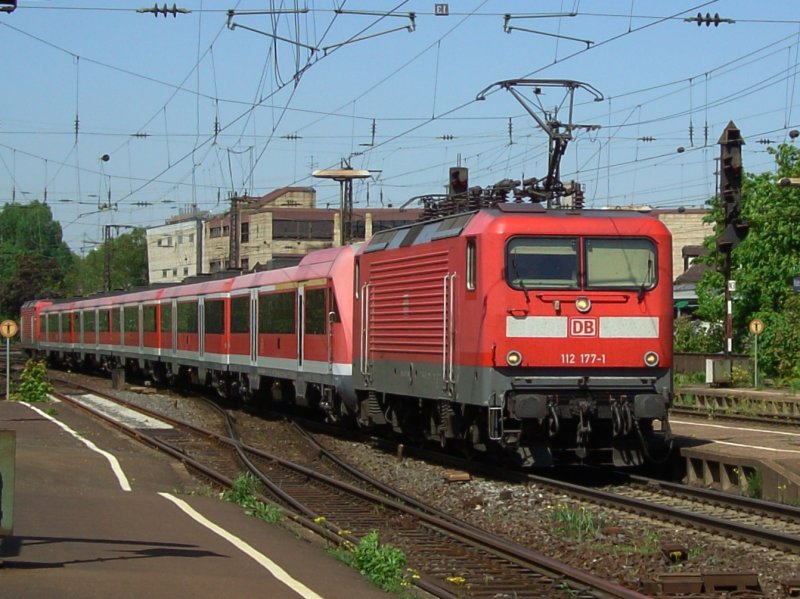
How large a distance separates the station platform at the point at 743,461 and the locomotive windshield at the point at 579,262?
2340 mm

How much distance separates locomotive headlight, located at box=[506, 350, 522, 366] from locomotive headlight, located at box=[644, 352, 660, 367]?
1.59 m

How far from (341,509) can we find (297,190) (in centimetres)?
8042

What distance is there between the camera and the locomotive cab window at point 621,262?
16.2m

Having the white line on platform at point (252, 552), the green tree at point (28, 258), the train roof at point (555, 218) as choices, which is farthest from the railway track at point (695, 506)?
the green tree at point (28, 258)

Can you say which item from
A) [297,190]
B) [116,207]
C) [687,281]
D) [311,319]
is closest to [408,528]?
[311,319]

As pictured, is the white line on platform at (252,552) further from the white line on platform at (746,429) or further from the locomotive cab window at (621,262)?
the white line on platform at (746,429)

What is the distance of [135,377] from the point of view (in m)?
48.0

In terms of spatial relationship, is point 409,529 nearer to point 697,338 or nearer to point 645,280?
point 645,280

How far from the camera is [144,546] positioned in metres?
10.1

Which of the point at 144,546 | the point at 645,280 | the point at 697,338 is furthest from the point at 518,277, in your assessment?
the point at 697,338

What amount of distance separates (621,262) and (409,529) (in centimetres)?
490

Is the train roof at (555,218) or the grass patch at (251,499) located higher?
the train roof at (555,218)

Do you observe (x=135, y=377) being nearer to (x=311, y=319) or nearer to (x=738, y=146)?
(x=311, y=319)

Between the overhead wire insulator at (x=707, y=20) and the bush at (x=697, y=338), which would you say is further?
the bush at (x=697, y=338)
